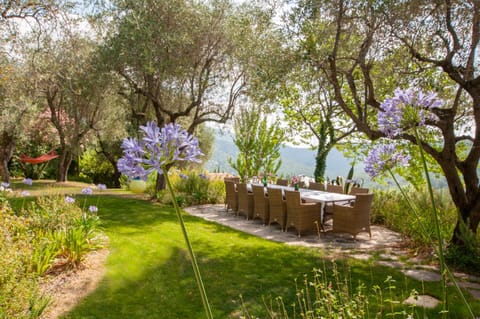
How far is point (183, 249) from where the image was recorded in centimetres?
616

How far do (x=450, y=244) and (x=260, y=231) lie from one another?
3.78 metres

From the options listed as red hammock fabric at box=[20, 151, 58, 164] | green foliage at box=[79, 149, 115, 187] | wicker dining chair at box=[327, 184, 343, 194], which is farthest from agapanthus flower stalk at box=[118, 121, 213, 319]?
green foliage at box=[79, 149, 115, 187]

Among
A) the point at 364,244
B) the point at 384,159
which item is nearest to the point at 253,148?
the point at 364,244

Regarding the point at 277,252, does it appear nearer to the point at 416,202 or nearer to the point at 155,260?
the point at 155,260

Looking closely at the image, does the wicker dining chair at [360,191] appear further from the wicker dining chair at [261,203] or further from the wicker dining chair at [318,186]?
the wicker dining chair at [261,203]

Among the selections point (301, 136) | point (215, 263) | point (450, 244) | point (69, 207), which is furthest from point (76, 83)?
point (450, 244)

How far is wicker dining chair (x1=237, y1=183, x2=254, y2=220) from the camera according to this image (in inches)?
365

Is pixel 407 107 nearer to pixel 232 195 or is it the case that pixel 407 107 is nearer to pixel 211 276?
pixel 211 276

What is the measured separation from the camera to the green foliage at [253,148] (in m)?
14.7

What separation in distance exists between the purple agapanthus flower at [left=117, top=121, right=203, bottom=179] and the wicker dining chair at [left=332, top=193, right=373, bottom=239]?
20.3 feet

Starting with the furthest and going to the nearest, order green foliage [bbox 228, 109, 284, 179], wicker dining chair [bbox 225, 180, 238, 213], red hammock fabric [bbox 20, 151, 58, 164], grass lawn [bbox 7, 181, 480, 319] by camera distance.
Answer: red hammock fabric [bbox 20, 151, 58, 164] → green foliage [bbox 228, 109, 284, 179] → wicker dining chair [bbox 225, 180, 238, 213] → grass lawn [bbox 7, 181, 480, 319]

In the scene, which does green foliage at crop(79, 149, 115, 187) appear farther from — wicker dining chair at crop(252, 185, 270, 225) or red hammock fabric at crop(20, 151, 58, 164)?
wicker dining chair at crop(252, 185, 270, 225)

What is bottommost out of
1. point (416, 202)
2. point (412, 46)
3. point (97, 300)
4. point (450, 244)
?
point (97, 300)

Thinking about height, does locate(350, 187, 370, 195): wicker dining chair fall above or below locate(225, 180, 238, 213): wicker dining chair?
above
